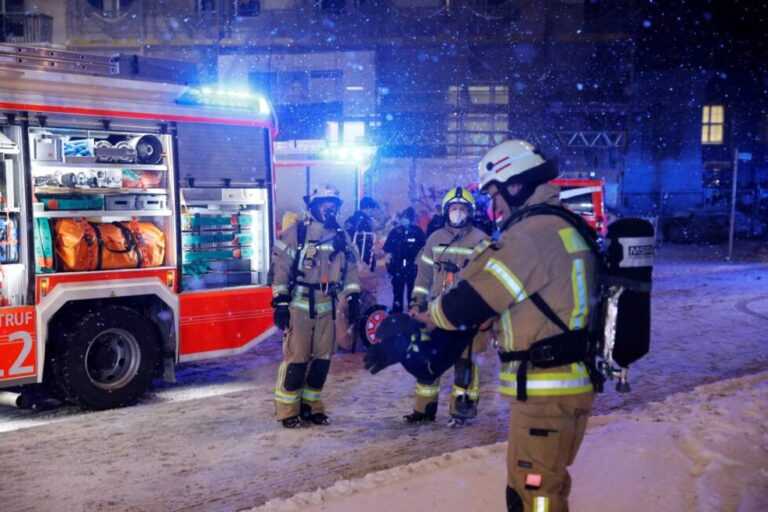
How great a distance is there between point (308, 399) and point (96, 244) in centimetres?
212

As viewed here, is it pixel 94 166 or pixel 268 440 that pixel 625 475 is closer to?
A: pixel 268 440

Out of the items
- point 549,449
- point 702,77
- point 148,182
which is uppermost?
point 702,77

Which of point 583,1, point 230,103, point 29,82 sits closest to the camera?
point 29,82

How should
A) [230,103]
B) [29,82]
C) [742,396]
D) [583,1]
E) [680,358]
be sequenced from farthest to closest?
1. [583,1]
2. [680,358]
3. [230,103]
4. [742,396]
5. [29,82]

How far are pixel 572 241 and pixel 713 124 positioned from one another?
3808 cm

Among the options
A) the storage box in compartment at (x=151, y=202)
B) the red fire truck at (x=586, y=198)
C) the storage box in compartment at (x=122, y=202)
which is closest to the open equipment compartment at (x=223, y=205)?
the storage box in compartment at (x=151, y=202)

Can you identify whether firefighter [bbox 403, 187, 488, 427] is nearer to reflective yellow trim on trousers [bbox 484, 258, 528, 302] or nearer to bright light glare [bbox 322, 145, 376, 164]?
reflective yellow trim on trousers [bbox 484, 258, 528, 302]

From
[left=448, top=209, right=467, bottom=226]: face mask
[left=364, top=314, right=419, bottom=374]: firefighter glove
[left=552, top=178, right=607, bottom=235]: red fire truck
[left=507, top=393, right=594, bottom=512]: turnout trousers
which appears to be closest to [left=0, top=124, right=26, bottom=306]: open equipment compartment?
[left=448, top=209, right=467, bottom=226]: face mask

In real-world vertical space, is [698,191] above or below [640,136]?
below

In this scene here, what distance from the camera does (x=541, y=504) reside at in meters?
3.29

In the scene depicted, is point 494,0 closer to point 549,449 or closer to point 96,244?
point 96,244

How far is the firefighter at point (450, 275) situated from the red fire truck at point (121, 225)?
187 cm

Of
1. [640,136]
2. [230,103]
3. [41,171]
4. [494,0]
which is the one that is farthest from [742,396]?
[640,136]

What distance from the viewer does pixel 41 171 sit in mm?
6832
